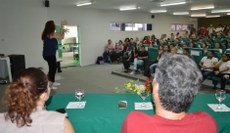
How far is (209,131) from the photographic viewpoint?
38.5 inches

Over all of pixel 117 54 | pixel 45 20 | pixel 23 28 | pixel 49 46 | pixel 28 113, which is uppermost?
pixel 45 20

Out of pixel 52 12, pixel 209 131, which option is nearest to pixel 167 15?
pixel 52 12

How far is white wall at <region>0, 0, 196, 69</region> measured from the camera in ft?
22.4

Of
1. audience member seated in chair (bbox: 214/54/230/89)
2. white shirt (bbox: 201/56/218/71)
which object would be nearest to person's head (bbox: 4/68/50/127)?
audience member seated in chair (bbox: 214/54/230/89)

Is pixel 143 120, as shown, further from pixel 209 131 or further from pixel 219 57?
pixel 219 57

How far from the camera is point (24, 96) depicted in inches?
44.4

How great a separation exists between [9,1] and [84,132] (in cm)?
620

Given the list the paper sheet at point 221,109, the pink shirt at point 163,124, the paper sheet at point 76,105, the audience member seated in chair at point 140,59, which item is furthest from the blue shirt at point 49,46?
the audience member seated in chair at point 140,59

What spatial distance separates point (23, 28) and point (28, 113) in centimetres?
669

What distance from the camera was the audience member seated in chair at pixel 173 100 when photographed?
2.94 ft

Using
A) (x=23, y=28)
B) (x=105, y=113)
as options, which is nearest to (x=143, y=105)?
(x=105, y=113)

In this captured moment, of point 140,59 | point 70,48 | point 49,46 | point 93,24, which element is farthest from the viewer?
point 70,48

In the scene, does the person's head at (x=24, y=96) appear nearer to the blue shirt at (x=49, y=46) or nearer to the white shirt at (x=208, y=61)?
the blue shirt at (x=49, y=46)

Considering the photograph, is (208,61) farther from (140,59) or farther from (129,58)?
(129,58)
